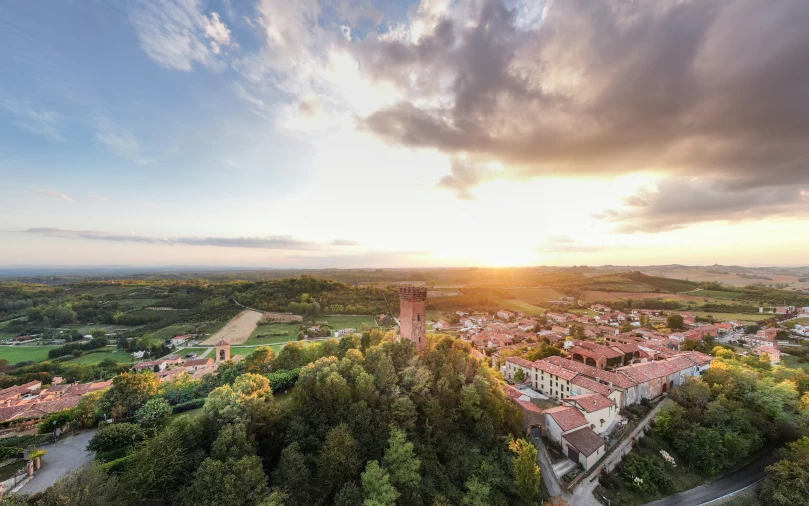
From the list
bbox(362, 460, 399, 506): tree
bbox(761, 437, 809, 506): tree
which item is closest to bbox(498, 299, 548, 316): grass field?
bbox(761, 437, 809, 506): tree

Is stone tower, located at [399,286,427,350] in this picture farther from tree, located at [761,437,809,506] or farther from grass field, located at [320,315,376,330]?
grass field, located at [320,315,376,330]

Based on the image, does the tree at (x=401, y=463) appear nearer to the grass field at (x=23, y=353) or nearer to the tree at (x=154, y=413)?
the tree at (x=154, y=413)

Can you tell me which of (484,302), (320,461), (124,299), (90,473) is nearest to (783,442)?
(320,461)

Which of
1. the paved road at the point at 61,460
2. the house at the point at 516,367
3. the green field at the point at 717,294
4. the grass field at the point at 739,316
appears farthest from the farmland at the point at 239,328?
the green field at the point at 717,294

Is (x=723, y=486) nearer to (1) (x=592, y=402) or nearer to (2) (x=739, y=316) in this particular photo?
(1) (x=592, y=402)

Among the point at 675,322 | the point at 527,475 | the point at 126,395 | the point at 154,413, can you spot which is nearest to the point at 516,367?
the point at 527,475

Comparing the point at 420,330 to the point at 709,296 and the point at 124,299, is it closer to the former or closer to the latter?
the point at 124,299
